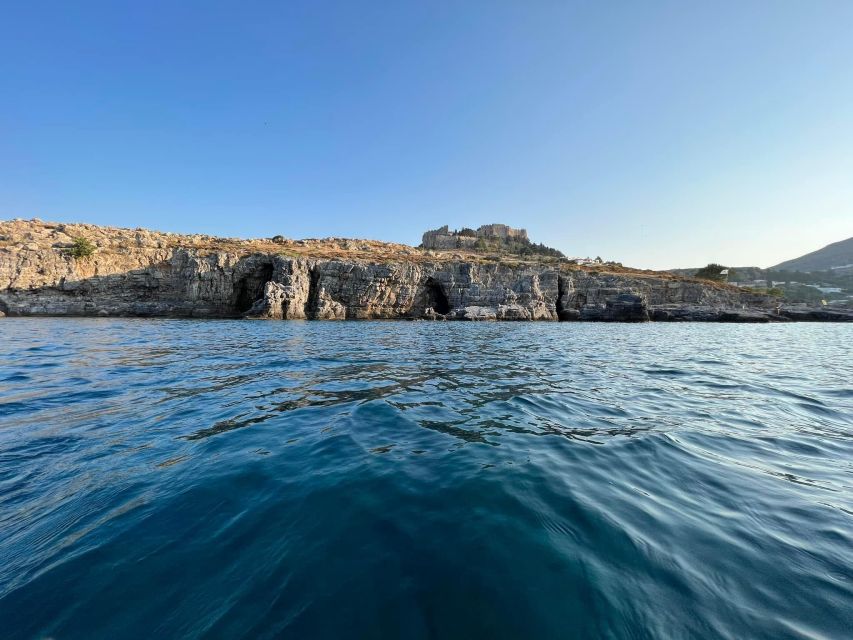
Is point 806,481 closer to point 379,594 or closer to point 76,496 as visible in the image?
point 379,594

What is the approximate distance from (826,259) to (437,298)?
735 feet

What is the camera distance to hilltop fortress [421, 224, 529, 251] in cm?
9938

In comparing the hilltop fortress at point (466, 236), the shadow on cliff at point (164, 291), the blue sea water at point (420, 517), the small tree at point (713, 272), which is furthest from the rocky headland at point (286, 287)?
the hilltop fortress at point (466, 236)

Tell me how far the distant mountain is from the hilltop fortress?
13257 centimetres

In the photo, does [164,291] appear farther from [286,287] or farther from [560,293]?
[560,293]

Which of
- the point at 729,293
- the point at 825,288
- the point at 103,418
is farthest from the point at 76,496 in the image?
the point at 825,288

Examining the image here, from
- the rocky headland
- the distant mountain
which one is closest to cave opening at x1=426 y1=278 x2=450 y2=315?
the rocky headland

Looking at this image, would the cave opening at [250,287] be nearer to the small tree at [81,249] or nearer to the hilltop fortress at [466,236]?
the small tree at [81,249]

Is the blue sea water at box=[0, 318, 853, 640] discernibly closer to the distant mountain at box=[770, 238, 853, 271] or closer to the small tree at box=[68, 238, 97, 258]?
the small tree at box=[68, 238, 97, 258]

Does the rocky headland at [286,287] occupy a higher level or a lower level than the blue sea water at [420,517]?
higher

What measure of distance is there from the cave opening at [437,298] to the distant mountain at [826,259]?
18314 centimetres

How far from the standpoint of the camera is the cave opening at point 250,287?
4234 centimetres

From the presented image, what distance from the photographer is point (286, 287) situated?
38.7 m

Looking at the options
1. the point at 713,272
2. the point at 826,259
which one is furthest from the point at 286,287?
the point at 826,259
